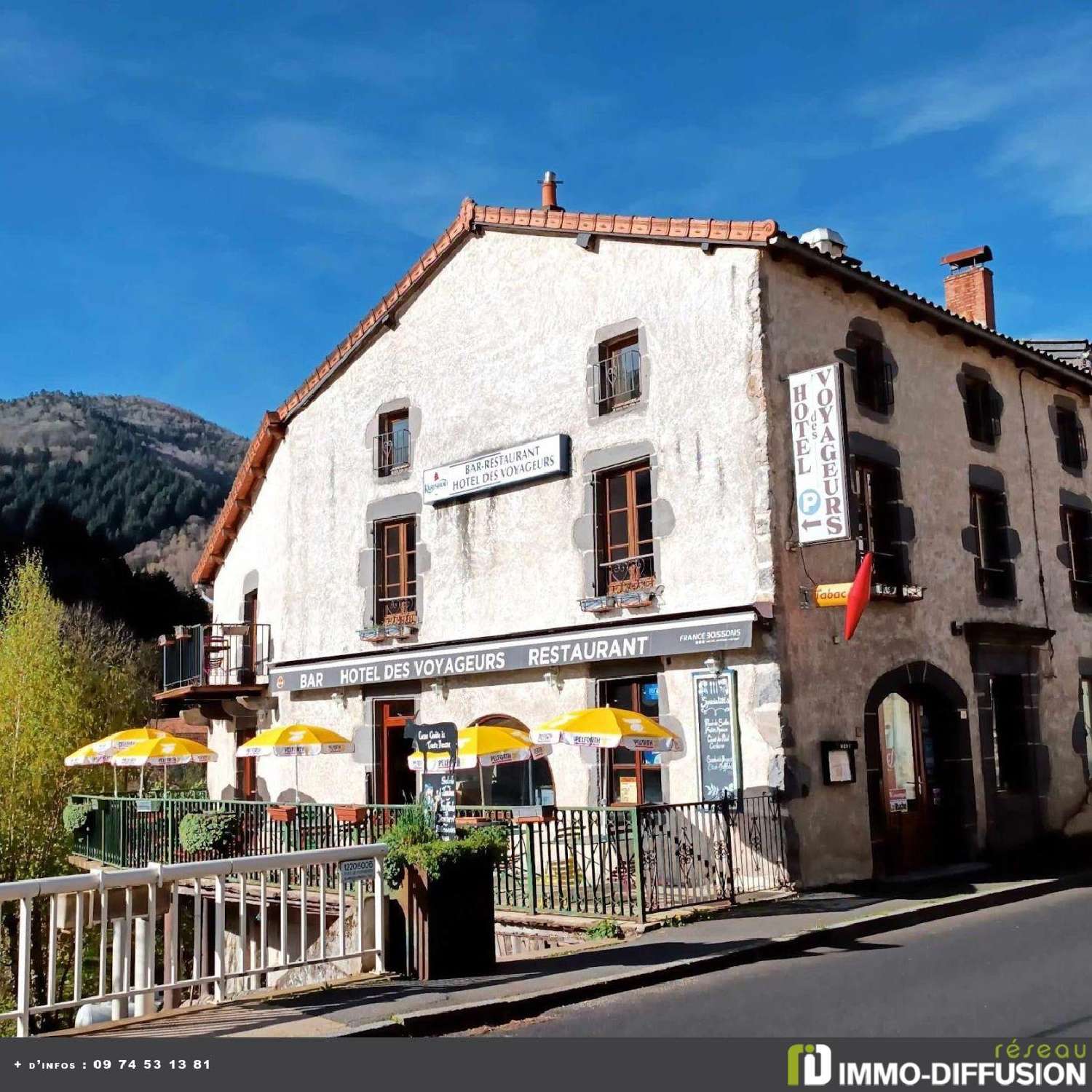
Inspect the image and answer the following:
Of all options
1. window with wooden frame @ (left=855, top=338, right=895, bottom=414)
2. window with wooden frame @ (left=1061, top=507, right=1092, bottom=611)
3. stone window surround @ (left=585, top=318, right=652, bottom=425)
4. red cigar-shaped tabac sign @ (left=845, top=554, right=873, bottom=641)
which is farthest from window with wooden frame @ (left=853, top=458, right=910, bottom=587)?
window with wooden frame @ (left=1061, top=507, right=1092, bottom=611)

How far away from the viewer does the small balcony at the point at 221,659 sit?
73.3ft

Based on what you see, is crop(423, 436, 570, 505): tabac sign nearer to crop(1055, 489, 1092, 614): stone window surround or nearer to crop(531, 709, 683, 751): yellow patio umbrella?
crop(531, 709, 683, 751): yellow patio umbrella

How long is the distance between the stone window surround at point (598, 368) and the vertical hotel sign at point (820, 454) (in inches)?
89.8

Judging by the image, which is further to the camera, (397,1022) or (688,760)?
(688,760)

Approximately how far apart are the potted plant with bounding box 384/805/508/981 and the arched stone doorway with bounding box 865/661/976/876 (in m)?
7.11

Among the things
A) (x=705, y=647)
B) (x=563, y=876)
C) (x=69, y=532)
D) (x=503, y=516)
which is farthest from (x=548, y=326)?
(x=69, y=532)

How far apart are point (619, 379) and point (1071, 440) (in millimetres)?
9074

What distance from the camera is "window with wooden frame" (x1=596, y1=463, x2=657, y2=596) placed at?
1590 cm

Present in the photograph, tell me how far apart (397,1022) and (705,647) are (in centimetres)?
762

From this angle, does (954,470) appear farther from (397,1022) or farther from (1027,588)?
(397,1022)

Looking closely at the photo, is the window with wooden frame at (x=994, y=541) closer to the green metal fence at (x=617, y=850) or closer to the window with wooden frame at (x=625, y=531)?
the window with wooden frame at (x=625, y=531)
